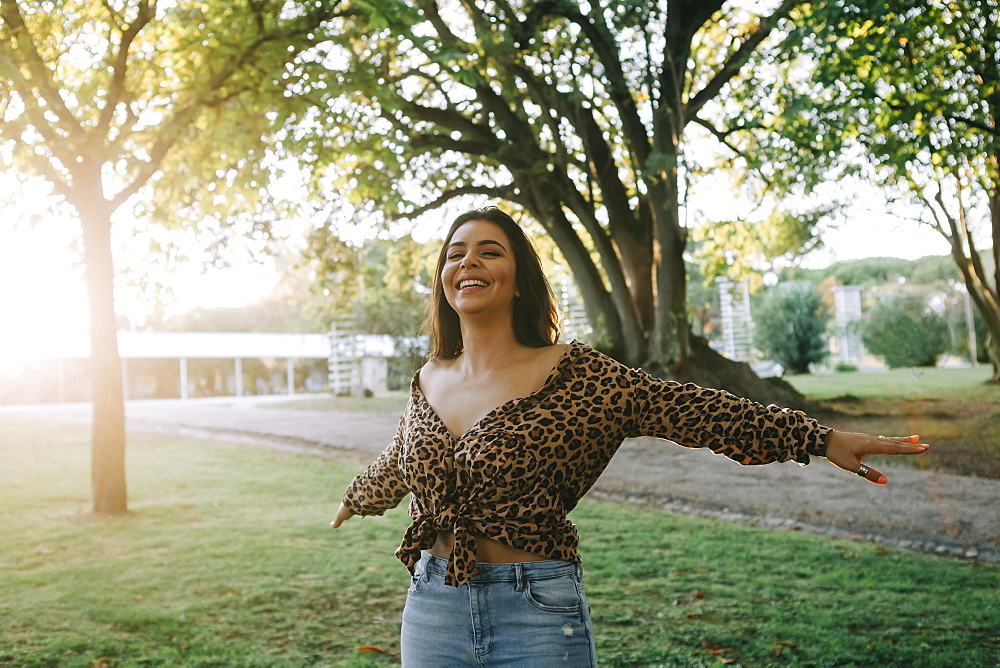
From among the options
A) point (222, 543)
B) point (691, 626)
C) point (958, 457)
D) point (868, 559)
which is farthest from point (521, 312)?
point (958, 457)

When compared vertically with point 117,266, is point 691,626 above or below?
below

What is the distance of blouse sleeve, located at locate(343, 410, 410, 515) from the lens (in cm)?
301

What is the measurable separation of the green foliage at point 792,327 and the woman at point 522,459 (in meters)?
26.8

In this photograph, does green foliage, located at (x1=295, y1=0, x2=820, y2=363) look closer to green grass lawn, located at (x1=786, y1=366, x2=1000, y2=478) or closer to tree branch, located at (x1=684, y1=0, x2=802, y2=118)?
tree branch, located at (x1=684, y1=0, x2=802, y2=118)

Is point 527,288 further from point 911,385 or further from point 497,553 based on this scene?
point 911,385

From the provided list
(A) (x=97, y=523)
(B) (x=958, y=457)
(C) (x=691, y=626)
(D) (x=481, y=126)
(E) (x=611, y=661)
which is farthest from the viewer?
(D) (x=481, y=126)

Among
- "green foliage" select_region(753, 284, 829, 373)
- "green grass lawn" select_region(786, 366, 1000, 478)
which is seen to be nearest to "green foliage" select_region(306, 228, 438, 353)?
"green grass lawn" select_region(786, 366, 1000, 478)

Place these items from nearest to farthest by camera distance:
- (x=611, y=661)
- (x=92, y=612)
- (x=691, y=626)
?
(x=611, y=661)
(x=691, y=626)
(x=92, y=612)

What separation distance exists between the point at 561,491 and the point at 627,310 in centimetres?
1238

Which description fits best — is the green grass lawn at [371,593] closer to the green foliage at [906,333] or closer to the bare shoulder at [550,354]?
the bare shoulder at [550,354]

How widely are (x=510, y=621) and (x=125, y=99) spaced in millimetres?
8933

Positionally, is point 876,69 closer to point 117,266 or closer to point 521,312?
point 521,312

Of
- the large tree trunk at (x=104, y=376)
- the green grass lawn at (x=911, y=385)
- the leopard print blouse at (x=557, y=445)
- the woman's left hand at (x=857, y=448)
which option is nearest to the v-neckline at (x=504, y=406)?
the leopard print blouse at (x=557, y=445)

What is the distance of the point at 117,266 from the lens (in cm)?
1283
